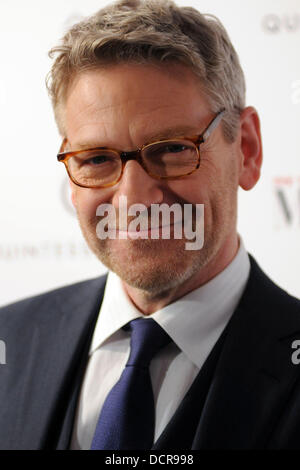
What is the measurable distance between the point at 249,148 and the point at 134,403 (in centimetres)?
44

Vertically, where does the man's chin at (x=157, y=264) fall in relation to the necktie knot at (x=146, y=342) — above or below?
above

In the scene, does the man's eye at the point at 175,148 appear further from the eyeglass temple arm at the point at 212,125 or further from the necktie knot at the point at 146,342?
the necktie knot at the point at 146,342

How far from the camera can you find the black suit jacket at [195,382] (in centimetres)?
68

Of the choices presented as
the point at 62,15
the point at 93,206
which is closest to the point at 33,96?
the point at 62,15

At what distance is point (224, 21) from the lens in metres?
1.15

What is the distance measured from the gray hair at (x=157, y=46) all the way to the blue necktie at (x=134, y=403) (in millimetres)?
333

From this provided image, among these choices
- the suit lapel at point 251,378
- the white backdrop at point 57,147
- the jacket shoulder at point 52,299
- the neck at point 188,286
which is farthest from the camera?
the white backdrop at point 57,147

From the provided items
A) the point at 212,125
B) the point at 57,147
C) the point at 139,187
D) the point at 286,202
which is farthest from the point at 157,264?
the point at 57,147

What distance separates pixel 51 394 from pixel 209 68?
1.80ft

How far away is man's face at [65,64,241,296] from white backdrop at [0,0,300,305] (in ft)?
1.22

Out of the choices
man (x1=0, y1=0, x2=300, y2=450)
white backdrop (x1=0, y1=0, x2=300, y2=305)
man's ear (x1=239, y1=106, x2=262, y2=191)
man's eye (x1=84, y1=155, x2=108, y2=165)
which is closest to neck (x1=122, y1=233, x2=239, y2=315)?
man (x1=0, y1=0, x2=300, y2=450)

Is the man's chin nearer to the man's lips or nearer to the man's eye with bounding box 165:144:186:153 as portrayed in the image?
the man's lips

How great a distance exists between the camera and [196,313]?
2.59 ft

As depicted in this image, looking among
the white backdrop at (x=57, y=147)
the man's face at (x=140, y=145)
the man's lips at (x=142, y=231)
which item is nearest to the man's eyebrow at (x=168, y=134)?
the man's face at (x=140, y=145)
